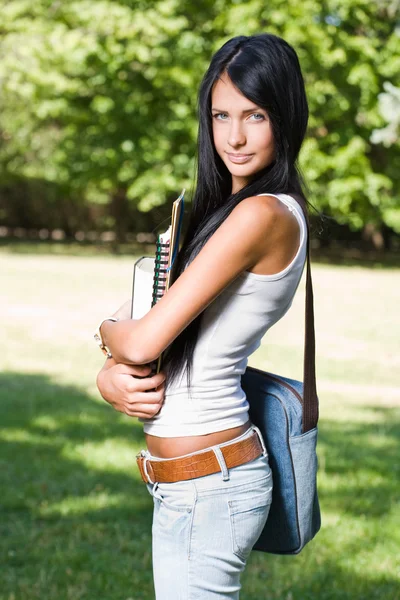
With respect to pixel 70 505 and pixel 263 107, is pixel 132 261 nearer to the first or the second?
pixel 70 505

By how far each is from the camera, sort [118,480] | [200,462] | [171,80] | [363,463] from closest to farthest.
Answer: [200,462] → [118,480] → [363,463] → [171,80]

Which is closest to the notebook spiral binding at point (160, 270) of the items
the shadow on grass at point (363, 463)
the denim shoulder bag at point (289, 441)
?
the denim shoulder bag at point (289, 441)

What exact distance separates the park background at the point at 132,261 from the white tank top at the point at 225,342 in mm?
432

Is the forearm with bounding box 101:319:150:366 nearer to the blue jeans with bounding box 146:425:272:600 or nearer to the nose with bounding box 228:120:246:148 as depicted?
the blue jeans with bounding box 146:425:272:600

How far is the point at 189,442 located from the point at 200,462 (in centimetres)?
6

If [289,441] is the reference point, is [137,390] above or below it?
above

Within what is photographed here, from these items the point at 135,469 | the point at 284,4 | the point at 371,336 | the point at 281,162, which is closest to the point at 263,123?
the point at 281,162

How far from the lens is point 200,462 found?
6.60 ft

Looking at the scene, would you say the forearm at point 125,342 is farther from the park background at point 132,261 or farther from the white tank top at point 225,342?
the park background at point 132,261

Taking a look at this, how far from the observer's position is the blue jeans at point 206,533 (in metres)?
2.00

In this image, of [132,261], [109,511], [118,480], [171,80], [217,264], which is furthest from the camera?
[171,80]

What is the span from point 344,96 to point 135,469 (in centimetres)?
2105

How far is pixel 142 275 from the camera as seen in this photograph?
215cm

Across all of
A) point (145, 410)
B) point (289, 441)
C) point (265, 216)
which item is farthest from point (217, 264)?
point (289, 441)
